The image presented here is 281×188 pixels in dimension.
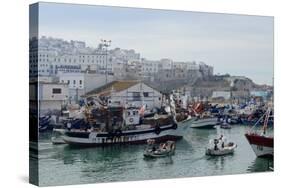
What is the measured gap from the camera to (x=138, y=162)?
10328mm

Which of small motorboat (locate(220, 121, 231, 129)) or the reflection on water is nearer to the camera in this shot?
small motorboat (locate(220, 121, 231, 129))

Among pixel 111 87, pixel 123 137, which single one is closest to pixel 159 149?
pixel 123 137

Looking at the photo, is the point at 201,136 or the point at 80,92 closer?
the point at 80,92

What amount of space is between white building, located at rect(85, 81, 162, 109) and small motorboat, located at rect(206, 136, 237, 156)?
1.05m

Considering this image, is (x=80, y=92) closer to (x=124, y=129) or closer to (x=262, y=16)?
(x=124, y=129)

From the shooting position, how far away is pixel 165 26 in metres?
10.6

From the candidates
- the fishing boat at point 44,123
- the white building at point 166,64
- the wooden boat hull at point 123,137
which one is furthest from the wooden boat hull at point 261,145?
the fishing boat at point 44,123

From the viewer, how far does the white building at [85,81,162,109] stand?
33.1 ft

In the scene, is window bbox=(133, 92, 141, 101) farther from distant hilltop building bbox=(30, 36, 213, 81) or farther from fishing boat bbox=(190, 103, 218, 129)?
fishing boat bbox=(190, 103, 218, 129)

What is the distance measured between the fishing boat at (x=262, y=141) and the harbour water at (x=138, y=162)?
87mm

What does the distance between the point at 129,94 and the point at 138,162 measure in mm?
942

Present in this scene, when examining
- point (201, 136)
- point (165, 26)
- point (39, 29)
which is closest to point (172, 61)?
point (165, 26)

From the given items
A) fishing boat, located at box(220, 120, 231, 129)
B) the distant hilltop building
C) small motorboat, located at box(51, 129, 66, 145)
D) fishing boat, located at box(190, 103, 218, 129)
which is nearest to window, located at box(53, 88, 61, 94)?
the distant hilltop building

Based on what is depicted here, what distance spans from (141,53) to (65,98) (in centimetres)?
130
